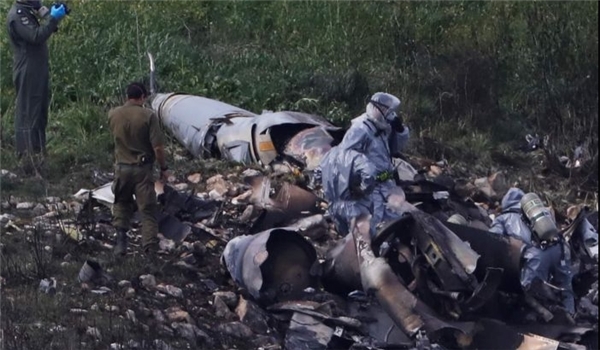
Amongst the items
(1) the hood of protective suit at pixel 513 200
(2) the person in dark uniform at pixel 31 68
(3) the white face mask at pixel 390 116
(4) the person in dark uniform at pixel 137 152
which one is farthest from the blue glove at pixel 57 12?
(1) the hood of protective suit at pixel 513 200

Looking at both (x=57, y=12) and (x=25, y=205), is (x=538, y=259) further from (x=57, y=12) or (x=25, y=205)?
(x=57, y=12)

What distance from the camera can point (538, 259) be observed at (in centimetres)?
1023

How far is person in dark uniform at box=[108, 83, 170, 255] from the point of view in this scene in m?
9.88

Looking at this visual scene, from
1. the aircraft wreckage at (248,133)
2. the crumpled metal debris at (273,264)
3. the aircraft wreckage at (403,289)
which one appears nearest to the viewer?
the aircraft wreckage at (403,289)

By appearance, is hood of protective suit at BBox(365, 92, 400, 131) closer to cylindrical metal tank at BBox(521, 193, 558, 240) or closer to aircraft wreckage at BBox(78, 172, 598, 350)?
aircraft wreckage at BBox(78, 172, 598, 350)

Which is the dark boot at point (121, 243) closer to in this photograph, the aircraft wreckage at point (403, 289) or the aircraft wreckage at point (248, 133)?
the aircraft wreckage at point (403, 289)

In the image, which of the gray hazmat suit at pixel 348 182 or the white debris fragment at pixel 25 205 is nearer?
the gray hazmat suit at pixel 348 182

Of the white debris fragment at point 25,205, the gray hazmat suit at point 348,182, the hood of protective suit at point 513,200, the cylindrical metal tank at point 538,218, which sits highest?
the gray hazmat suit at point 348,182

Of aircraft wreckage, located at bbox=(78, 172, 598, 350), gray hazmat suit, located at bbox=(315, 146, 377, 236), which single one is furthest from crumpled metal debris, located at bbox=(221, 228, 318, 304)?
gray hazmat suit, located at bbox=(315, 146, 377, 236)

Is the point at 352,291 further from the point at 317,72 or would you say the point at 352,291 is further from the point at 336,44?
the point at 336,44

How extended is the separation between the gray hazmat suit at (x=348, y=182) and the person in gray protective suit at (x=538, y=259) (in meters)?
1.16

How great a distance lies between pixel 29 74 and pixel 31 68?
58 millimetres

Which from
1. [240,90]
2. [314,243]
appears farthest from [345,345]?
[240,90]

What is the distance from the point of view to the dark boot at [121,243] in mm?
10141
